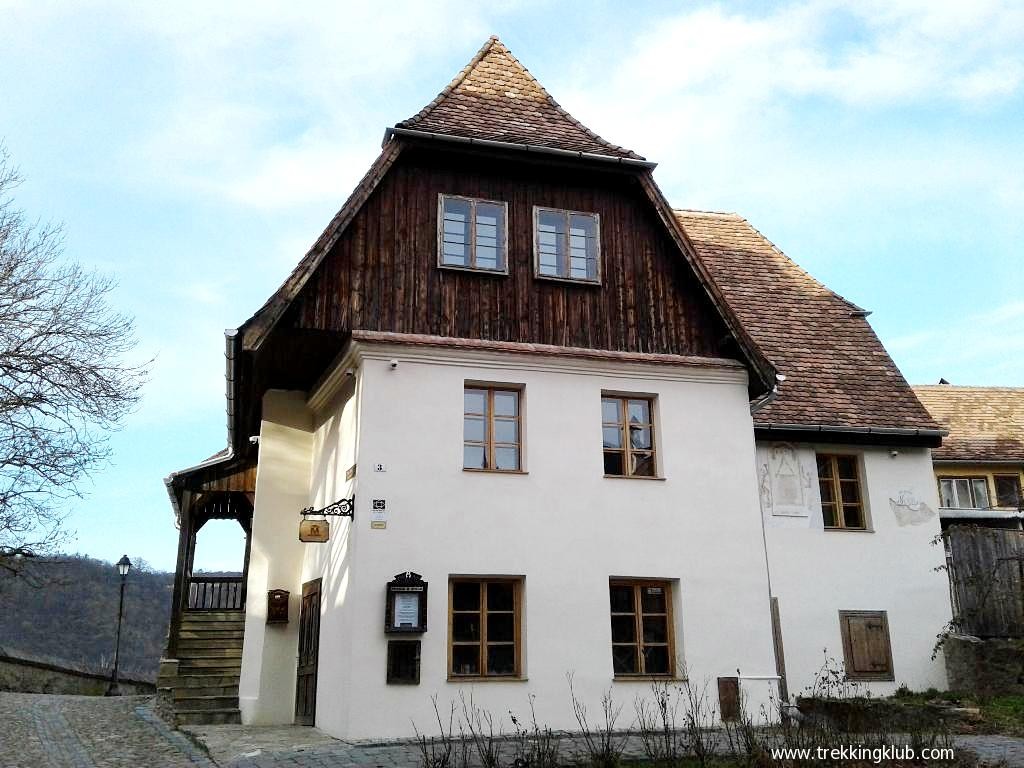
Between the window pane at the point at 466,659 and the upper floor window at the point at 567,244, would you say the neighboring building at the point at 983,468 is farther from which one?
the window pane at the point at 466,659

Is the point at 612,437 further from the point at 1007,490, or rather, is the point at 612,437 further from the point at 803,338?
the point at 1007,490

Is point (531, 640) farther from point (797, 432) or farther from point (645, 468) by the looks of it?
point (797, 432)

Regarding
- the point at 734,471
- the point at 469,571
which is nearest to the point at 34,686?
the point at 469,571

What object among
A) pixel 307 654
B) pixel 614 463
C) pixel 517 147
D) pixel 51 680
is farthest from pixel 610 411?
pixel 51 680

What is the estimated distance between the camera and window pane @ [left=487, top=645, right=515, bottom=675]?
40.1 ft

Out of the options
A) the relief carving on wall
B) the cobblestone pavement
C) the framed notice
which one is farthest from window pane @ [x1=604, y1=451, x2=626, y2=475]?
the cobblestone pavement

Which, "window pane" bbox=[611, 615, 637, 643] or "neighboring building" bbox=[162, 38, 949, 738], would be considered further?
"window pane" bbox=[611, 615, 637, 643]

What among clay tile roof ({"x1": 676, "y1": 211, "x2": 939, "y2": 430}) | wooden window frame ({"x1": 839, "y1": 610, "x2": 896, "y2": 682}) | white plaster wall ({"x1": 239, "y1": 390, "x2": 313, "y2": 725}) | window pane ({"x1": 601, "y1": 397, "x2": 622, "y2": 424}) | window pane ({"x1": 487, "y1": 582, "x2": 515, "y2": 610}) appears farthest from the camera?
clay tile roof ({"x1": 676, "y1": 211, "x2": 939, "y2": 430})

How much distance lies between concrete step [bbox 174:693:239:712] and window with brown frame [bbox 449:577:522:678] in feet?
15.9

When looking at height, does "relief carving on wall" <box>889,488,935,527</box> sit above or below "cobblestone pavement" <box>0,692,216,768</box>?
above

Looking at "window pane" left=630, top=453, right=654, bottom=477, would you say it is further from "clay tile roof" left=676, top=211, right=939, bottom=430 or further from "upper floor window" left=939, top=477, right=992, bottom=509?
"upper floor window" left=939, top=477, right=992, bottom=509

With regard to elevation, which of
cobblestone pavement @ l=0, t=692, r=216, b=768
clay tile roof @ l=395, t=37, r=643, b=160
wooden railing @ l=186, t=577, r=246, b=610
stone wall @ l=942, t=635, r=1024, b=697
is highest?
clay tile roof @ l=395, t=37, r=643, b=160

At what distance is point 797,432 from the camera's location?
1634 centimetres

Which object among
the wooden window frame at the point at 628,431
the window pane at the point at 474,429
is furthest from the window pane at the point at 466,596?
the wooden window frame at the point at 628,431
